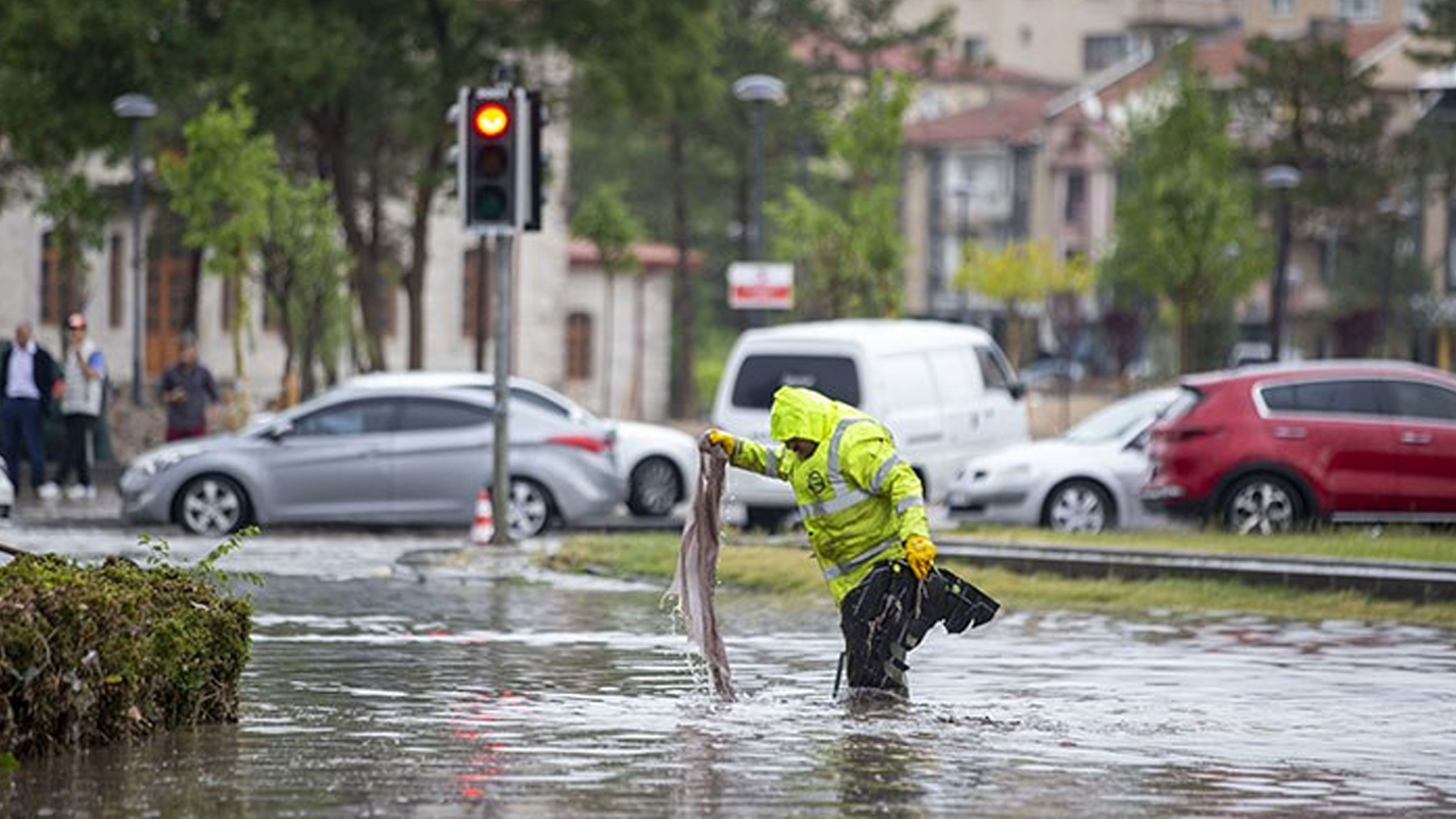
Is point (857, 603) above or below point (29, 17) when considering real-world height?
below

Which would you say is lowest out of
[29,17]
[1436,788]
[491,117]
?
[1436,788]

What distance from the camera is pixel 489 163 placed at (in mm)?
23516

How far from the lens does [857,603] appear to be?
13.5 metres

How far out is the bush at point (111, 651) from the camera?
423 inches

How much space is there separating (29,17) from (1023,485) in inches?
855

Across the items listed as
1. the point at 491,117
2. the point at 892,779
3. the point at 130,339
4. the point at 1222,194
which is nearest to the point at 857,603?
the point at 892,779

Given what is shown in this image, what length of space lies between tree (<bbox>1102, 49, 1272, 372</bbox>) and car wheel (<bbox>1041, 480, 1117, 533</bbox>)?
1941 centimetres

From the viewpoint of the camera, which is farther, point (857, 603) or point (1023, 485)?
point (1023, 485)

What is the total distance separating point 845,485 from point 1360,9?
122 metres

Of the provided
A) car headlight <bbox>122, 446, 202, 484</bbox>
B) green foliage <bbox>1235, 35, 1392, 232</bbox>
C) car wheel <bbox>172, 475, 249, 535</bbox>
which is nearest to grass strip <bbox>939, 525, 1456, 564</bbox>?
car wheel <bbox>172, 475, 249, 535</bbox>

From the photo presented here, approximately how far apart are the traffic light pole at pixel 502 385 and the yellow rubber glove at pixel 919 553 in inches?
420

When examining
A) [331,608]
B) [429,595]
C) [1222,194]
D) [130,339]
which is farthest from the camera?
[130,339]

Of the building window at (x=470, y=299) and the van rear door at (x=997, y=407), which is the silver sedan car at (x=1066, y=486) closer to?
the van rear door at (x=997, y=407)

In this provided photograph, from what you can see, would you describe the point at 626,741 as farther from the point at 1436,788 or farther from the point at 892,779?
the point at 1436,788
